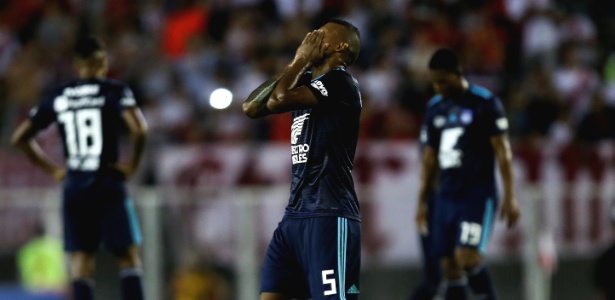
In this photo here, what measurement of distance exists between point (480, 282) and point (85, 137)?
3392 mm

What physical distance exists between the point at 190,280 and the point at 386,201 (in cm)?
242

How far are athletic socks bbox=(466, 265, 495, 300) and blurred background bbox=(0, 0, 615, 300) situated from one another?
3.76 metres

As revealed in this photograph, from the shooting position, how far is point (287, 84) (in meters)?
6.55

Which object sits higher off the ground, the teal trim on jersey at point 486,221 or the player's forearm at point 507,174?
the player's forearm at point 507,174

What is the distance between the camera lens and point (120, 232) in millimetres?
9078

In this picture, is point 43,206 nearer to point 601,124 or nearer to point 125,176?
point 125,176

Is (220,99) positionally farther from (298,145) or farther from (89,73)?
(89,73)

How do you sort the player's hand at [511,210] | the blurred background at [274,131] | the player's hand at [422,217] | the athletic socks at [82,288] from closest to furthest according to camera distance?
the athletic socks at [82,288], the player's hand at [511,210], the player's hand at [422,217], the blurred background at [274,131]

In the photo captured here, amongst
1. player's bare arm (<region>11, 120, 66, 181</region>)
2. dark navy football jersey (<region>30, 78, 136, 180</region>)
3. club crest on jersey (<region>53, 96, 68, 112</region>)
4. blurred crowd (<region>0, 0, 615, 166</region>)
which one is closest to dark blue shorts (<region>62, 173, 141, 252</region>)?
dark navy football jersey (<region>30, 78, 136, 180</region>)

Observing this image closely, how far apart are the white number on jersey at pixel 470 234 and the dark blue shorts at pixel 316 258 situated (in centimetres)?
283

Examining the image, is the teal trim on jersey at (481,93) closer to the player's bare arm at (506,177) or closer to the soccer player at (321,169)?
the player's bare arm at (506,177)

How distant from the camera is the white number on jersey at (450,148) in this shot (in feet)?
31.5

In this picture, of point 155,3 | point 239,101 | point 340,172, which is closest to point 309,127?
point 340,172

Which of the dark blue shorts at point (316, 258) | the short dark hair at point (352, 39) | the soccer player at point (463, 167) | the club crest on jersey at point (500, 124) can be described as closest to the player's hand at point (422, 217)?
the soccer player at point (463, 167)
